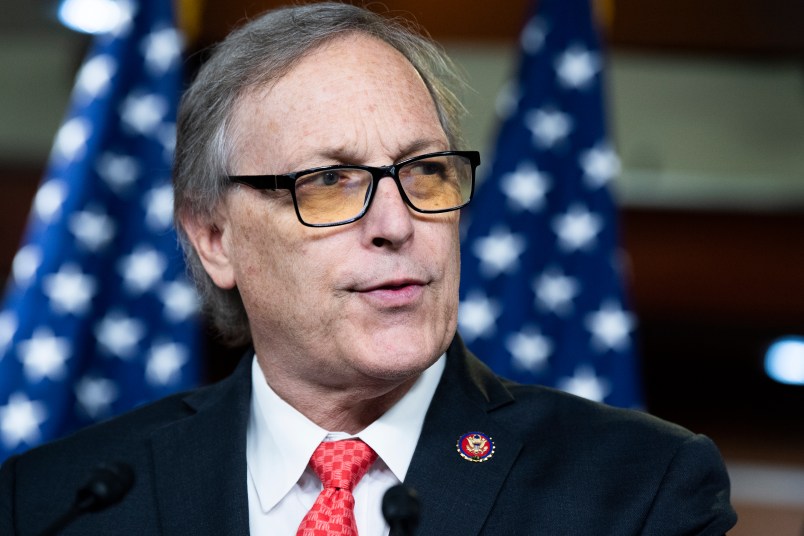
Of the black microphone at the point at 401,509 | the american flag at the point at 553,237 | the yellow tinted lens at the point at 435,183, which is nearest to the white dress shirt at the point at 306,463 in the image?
the yellow tinted lens at the point at 435,183

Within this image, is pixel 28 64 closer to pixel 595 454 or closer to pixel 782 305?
pixel 782 305

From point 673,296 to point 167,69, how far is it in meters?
4.21

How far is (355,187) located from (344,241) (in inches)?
3.9

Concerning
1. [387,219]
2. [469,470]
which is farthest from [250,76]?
[469,470]

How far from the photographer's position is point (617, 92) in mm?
7250

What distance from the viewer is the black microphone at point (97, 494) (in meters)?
1.40

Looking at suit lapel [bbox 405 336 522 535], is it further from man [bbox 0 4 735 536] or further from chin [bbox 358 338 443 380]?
chin [bbox 358 338 443 380]

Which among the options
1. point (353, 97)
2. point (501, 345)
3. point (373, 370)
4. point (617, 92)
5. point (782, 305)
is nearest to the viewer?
point (373, 370)

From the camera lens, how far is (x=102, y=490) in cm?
141

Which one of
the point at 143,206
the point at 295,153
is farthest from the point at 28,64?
the point at 295,153

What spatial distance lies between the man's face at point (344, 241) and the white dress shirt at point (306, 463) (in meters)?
0.09

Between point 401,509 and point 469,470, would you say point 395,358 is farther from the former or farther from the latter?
point 401,509

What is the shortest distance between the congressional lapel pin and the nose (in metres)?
0.38

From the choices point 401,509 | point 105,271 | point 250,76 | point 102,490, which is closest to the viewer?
point 401,509
